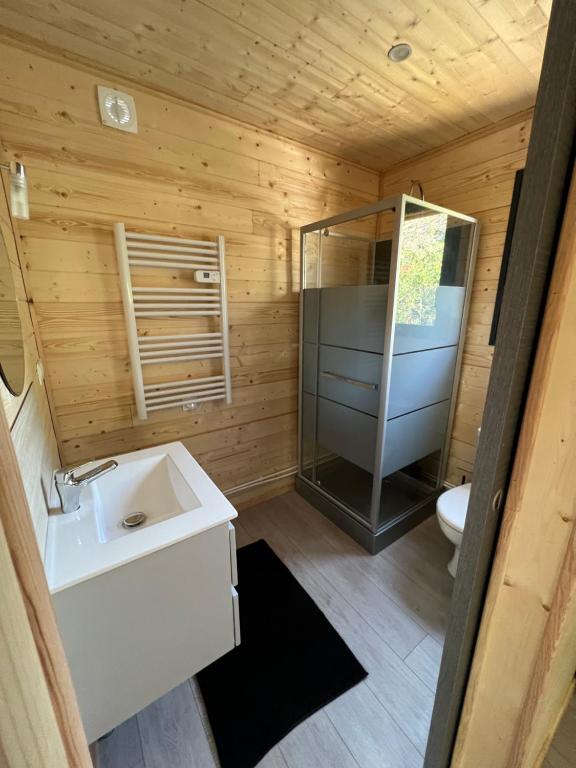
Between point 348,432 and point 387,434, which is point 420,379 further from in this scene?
point 348,432

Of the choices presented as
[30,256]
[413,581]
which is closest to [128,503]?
[30,256]

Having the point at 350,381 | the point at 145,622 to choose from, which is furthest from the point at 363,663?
the point at 350,381

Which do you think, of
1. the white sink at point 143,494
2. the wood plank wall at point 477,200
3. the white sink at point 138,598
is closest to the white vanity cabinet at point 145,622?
the white sink at point 138,598

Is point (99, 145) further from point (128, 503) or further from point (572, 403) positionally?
point (572, 403)

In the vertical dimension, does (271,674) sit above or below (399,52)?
below

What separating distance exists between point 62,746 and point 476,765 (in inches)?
35.6

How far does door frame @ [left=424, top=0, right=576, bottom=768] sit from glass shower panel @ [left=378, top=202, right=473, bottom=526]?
46.5 inches

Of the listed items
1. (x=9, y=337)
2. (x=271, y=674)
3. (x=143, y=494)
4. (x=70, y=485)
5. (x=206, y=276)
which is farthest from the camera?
(x=206, y=276)

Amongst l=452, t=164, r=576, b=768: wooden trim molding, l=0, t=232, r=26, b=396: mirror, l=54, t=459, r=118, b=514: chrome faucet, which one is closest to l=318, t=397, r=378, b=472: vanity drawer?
l=452, t=164, r=576, b=768: wooden trim molding

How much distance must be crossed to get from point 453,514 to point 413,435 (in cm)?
50

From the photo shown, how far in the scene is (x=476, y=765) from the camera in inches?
29.3

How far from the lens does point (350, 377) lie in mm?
1921

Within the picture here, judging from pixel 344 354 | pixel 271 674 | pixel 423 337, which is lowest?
pixel 271 674

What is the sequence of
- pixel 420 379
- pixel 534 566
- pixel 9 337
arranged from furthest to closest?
1. pixel 420 379
2. pixel 9 337
3. pixel 534 566
